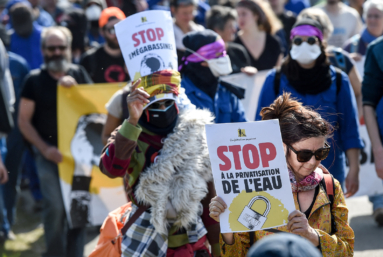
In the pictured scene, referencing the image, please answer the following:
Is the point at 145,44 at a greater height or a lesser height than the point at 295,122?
greater

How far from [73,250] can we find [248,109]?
7.90ft

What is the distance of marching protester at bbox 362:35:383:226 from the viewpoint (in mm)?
3971

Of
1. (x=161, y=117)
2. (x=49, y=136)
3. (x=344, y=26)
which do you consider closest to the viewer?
(x=161, y=117)

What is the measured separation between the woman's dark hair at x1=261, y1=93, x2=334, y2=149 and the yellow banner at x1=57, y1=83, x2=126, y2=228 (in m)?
3.30

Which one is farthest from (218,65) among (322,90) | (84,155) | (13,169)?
(13,169)

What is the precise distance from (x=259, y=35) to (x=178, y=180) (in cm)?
384

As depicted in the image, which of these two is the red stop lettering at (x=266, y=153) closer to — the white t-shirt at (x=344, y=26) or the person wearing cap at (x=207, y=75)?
the person wearing cap at (x=207, y=75)

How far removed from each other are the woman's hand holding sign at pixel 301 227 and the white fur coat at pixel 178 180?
825 mm

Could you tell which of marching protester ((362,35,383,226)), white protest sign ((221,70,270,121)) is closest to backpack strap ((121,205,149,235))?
marching protester ((362,35,383,226))

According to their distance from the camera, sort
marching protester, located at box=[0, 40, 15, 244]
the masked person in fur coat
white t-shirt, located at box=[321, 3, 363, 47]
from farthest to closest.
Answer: white t-shirt, located at box=[321, 3, 363, 47] < marching protester, located at box=[0, 40, 15, 244] < the masked person in fur coat

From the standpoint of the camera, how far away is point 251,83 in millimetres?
5918

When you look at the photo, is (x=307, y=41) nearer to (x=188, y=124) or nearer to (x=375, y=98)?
(x=375, y=98)

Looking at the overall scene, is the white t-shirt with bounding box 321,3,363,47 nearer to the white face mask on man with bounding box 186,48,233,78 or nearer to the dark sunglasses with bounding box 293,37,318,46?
the dark sunglasses with bounding box 293,37,318,46

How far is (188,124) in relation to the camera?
10.3 feet
